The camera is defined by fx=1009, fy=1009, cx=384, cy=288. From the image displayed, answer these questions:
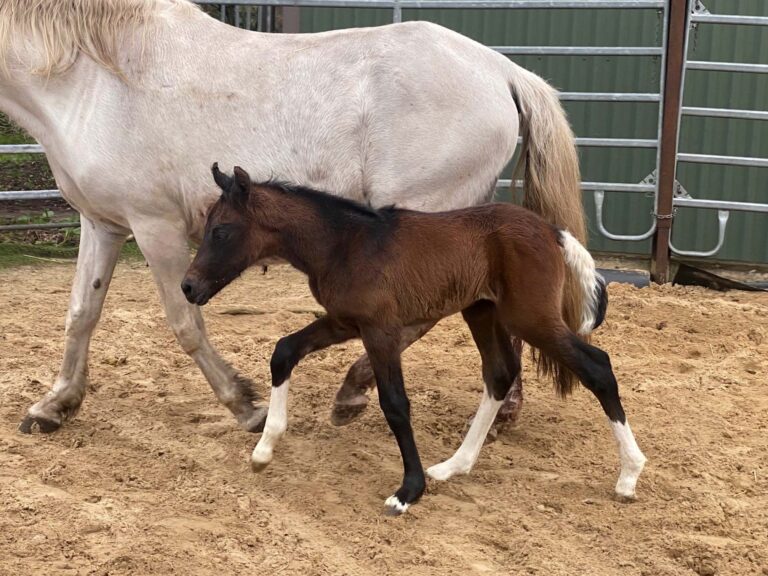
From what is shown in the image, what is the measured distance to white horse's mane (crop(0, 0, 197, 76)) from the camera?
4.07 meters

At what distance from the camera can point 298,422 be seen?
447 cm

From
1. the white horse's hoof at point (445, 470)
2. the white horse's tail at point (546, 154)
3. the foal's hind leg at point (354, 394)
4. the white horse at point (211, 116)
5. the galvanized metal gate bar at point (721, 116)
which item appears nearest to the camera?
the white horse's hoof at point (445, 470)

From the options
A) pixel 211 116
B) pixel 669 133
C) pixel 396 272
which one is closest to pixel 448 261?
pixel 396 272

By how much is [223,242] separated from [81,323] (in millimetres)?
1220

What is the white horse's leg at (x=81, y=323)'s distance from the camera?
4.34 metres

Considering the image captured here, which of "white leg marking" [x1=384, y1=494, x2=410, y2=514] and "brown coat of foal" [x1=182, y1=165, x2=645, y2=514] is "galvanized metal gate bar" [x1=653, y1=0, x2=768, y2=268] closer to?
"brown coat of foal" [x1=182, y1=165, x2=645, y2=514]

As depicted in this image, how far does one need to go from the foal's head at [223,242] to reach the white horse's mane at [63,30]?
0.94 m

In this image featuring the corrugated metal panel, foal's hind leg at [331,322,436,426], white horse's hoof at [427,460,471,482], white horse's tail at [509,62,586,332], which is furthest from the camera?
the corrugated metal panel

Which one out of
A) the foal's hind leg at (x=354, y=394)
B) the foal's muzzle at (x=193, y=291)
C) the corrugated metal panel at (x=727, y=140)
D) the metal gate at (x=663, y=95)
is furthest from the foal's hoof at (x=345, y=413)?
the corrugated metal panel at (x=727, y=140)

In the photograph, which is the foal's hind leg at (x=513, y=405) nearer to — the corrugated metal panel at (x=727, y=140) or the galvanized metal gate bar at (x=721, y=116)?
the galvanized metal gate bar at (x=721, y=116)

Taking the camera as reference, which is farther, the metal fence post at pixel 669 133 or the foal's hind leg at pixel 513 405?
the metal fence post at pixel 669 133

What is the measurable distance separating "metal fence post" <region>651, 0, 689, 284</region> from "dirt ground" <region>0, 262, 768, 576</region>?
4.22ft

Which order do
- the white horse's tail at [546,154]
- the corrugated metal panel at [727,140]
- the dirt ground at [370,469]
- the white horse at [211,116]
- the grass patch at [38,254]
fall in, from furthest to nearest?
the corrugated metal panel at [727,140]
the grass patch at [38,254]
the white horse's tail at [546,154]
the white horse at [211,116]
the dirt ground at [370,469]

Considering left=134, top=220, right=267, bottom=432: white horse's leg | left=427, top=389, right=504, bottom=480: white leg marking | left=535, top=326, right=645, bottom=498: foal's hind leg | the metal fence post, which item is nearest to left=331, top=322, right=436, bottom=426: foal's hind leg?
left=134, top=220, right=267, bottom=432: white horse's leg
